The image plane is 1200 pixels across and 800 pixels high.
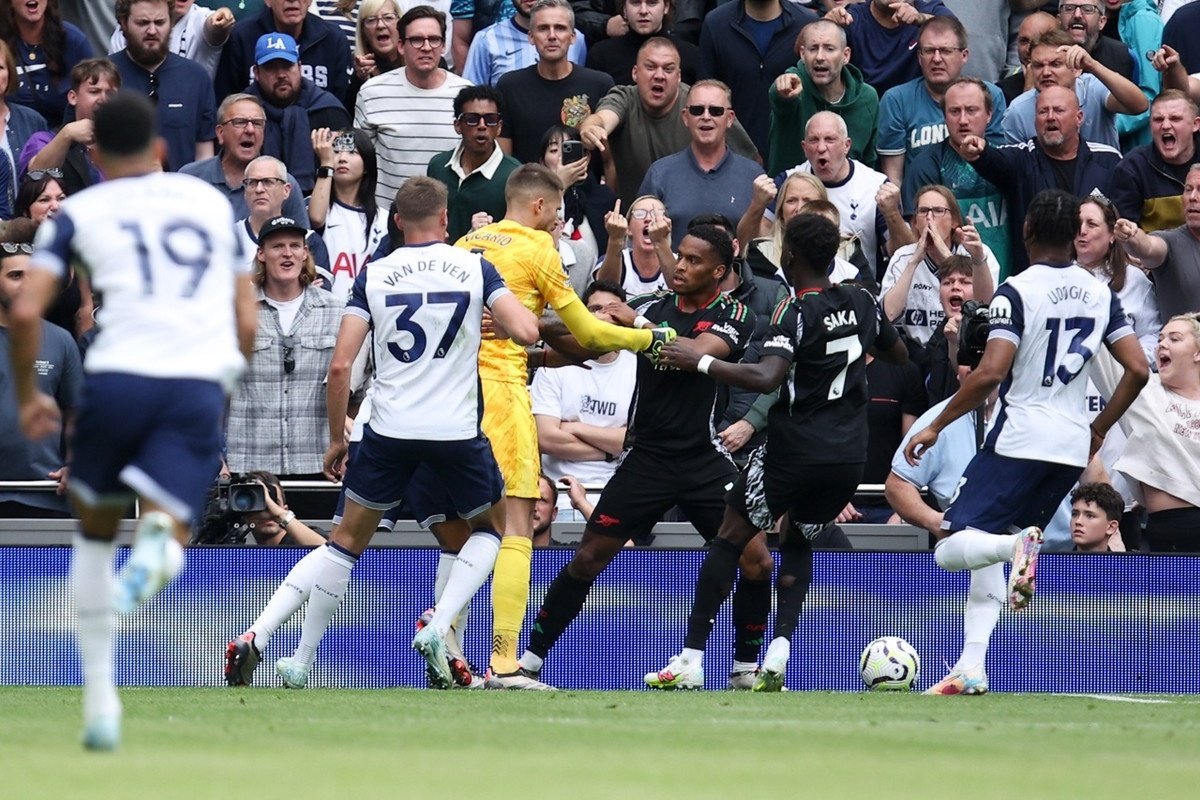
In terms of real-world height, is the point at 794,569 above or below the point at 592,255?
below

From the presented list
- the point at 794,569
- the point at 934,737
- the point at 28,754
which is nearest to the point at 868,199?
the point at 794,569

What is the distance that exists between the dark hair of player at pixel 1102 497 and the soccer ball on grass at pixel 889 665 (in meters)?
1.82

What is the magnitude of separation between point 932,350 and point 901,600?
6.42 ft

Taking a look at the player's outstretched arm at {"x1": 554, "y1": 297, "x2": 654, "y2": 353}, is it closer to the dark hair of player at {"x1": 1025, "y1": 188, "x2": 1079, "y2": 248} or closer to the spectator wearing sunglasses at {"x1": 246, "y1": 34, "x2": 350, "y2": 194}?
the dark hair of player at {"x1": 1025, "y1": 188, "x2": 1079, "y2": 248}

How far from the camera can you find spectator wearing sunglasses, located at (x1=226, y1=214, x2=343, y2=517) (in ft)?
40.3

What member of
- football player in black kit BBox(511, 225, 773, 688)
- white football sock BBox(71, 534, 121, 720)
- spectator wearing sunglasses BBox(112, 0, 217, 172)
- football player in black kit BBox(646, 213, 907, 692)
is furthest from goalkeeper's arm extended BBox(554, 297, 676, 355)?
spectator wearing sunglasses BBox(112, 0, 217, 172)

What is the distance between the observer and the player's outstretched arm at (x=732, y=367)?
976cm

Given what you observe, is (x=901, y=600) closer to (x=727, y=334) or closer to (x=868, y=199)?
(x=727, y=334)

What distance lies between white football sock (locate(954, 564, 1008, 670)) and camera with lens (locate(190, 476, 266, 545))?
14.2 feet

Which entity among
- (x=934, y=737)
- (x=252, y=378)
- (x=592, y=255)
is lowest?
(x=934, y=737)

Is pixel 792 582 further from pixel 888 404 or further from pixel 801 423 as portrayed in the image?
pixel 888 404

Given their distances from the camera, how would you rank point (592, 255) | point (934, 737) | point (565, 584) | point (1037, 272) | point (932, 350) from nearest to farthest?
point (934, 737)
point (1037, 272)
point (565, 584)
point (932, 350)
point (592, 255)

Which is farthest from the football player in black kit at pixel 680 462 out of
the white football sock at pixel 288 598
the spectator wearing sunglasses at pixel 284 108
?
the spectator wearing sunglasses at pixel 284 108

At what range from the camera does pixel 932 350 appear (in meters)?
12.8
